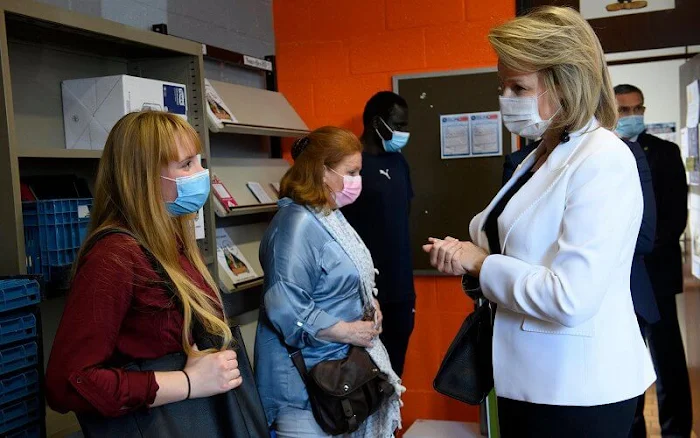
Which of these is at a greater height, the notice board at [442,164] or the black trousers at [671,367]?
the notice board at [442,164]

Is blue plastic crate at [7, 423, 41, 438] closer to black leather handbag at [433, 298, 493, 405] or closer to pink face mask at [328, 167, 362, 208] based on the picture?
black leather handbag at [433, 298, 493, 405]

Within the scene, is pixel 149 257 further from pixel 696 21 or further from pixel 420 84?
pixel 696 21

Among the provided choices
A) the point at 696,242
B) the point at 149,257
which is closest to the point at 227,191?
the point at 149,257

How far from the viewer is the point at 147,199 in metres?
1.50

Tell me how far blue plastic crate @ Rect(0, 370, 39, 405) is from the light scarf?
39.7 inches

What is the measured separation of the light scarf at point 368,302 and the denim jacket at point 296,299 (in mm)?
33

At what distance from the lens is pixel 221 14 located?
3.57 m

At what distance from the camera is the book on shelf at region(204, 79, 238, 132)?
2.92m

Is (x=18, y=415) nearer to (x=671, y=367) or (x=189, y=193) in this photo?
(x=189, y=193)

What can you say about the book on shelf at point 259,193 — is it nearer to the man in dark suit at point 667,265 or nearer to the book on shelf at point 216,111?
the book on shelf at point 216,111

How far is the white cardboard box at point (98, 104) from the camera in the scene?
2.28 meters

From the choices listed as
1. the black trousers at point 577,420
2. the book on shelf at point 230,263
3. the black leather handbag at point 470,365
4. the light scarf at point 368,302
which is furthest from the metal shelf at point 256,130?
the black trousers at point 577,420

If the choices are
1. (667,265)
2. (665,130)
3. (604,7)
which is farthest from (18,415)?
(665,130)

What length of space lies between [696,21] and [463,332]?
306 centimetres
